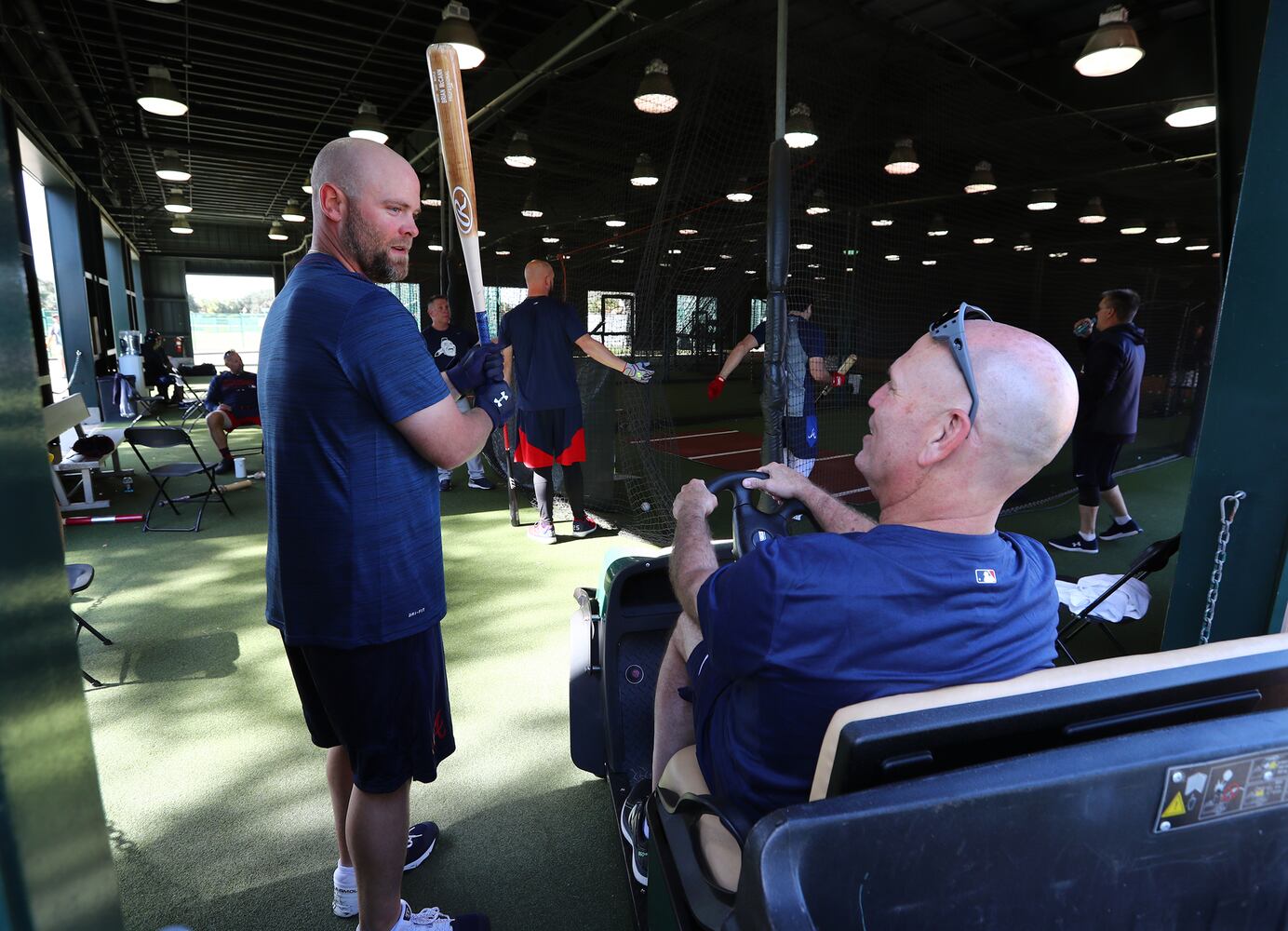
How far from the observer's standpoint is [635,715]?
2.20 metres

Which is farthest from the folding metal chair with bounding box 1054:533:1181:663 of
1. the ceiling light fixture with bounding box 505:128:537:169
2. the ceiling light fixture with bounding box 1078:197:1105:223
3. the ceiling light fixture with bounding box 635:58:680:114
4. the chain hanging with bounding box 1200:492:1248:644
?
the ceiling light fixture with bounding box 1078:197:1105:223

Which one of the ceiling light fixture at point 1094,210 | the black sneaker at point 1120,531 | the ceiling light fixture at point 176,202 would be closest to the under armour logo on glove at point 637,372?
the black sneaker at point 1120,531

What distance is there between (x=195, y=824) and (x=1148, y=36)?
32.1 ft

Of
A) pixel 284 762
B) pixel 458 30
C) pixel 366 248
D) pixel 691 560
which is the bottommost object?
pixel 284 762

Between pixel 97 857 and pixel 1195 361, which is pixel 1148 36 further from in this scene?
pixel 97 857

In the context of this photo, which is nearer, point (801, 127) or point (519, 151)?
point (801, 127)

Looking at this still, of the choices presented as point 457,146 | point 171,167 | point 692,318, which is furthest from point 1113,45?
point 171,167

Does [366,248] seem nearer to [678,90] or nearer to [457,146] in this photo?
[457,146]

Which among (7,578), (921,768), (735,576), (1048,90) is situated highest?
(1048,90)

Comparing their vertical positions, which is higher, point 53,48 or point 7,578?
point 53,48

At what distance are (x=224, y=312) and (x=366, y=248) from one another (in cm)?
3068

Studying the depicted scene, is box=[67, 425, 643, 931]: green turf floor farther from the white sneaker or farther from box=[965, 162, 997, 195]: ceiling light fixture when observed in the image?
box=[965, 162, 997, 195]: ceiling light fixture

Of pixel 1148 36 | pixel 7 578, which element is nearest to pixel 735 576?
pixel 7 578

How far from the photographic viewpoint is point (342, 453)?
4.63 feet
